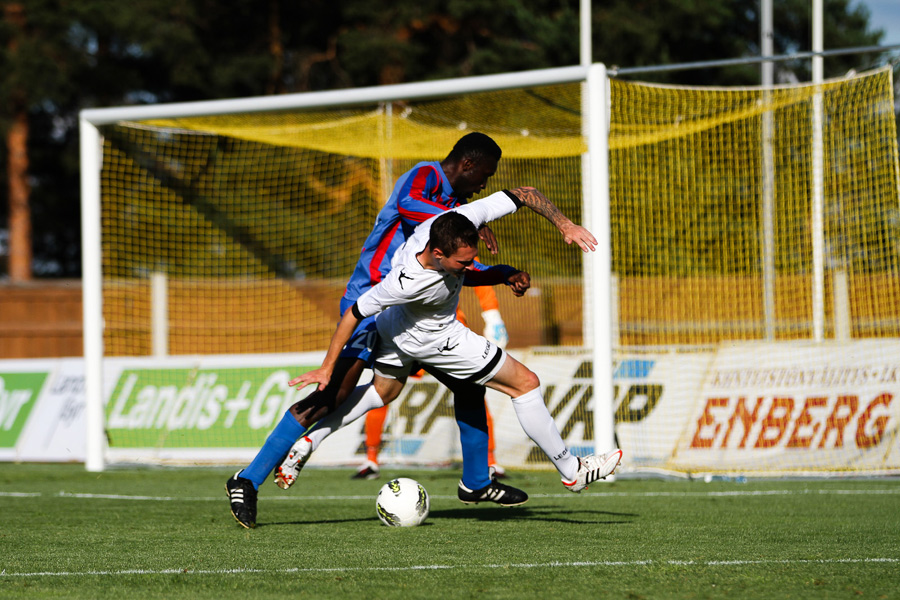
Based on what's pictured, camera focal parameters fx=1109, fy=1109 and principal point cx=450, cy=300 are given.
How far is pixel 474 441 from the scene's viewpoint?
6031mm

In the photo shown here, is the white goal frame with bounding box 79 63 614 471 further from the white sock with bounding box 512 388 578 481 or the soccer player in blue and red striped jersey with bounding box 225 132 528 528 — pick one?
the white sock with bounding box 512 388 578 481

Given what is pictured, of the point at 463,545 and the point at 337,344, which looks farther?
the point at 337,344

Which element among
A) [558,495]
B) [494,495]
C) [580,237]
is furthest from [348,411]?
[558,495]

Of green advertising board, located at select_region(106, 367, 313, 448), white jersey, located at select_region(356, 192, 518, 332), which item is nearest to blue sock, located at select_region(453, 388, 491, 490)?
white jersey, located at select_region(356, 192, 518, 332)

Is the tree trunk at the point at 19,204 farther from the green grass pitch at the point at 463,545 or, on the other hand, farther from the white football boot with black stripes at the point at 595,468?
the white football boot with black stripes at the point at 595,468

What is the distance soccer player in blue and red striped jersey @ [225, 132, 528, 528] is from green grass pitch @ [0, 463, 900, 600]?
0.75 ft

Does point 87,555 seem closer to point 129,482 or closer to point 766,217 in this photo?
point 129,482

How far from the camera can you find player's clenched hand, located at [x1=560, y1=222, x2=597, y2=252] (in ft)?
17.1

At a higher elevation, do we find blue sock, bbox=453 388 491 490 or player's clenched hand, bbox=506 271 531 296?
player's clenched hand, bbox=506 271 531 296

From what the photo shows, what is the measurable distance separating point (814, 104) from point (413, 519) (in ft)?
20.9

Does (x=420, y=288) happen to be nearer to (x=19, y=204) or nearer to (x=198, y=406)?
(x=198, y=406)

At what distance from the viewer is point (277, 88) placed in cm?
2645

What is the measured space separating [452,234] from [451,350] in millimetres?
709

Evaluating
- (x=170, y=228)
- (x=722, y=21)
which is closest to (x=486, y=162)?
(x=170, y=228)
